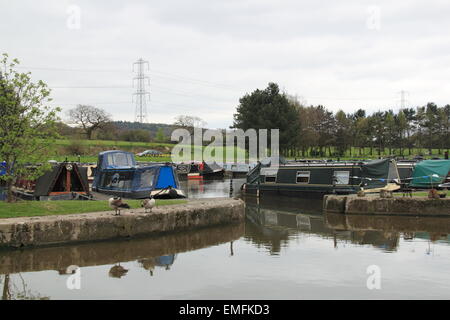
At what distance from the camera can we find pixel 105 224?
12836 millimetres

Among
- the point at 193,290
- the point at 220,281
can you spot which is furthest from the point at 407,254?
the point at 193,290

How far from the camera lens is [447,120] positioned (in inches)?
2648

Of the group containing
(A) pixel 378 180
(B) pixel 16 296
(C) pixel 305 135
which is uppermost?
(C) pixel 305 135

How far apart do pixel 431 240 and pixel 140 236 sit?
8265 mm

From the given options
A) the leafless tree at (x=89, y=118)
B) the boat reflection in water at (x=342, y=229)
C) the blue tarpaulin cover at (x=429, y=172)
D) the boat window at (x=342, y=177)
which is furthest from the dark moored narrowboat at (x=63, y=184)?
the leafless tree at (x=89, y=118)

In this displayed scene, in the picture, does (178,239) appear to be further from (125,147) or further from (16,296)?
(125,147)

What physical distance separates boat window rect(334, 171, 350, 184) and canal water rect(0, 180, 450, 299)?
7.61m

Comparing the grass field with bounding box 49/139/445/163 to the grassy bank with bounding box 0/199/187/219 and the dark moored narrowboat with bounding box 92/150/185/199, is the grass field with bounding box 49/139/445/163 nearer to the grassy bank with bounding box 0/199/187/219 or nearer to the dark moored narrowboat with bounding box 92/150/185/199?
the dark moored narrowboat with bounding box 92/150/185/199

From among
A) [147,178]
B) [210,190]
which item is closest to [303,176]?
[210,190]

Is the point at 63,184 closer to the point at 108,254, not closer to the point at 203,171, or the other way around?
the point at 108,254

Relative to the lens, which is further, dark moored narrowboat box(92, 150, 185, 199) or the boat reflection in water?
dark moored narrowboat box(92, 150, 185, 199)
